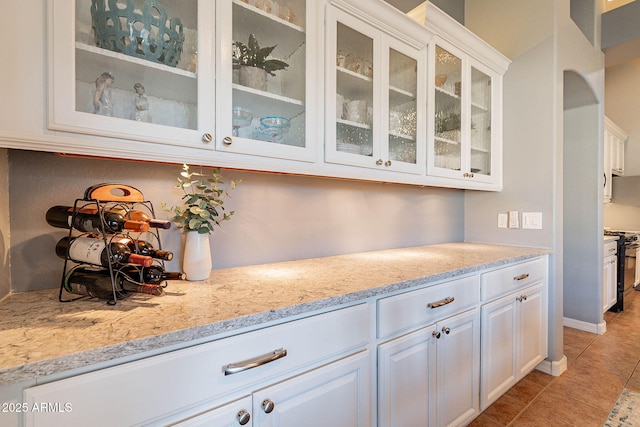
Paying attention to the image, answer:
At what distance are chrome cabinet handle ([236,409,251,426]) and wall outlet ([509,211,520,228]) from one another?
92.3 inches

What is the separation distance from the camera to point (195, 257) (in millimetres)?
1148

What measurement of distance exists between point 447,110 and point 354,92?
825mm

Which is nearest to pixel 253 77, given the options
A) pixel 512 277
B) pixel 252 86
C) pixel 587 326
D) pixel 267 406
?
pixel 252 86

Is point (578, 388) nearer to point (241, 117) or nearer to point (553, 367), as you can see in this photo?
point (553, 367)

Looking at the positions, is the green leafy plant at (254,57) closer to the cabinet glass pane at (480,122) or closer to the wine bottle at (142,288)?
the wine bottle at (142,288)

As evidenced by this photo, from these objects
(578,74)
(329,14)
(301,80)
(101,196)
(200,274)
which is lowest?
(200,274)

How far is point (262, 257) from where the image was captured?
1.50 m

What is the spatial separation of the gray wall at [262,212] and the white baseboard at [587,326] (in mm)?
1613

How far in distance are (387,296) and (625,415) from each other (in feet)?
5.93

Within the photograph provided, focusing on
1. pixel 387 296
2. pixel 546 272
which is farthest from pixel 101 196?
pixel 546 272

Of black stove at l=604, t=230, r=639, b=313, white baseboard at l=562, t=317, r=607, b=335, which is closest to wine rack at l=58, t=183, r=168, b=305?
white baseboard at l=562, t=317, r=607, b=335

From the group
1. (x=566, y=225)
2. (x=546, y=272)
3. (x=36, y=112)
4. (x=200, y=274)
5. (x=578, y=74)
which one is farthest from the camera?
(x=566, y=225)

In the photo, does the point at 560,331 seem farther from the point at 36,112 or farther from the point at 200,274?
the point at 36,112

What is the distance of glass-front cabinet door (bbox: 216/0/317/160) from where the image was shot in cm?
110
